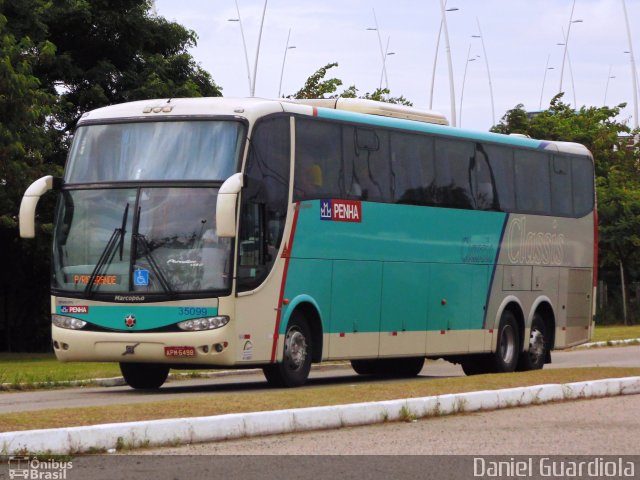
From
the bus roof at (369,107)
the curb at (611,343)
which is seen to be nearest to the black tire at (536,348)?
the bus roof at (369,107)

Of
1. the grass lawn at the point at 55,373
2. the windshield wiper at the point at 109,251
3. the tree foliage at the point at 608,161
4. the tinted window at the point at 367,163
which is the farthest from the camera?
the tree foliage at the point at 608,161

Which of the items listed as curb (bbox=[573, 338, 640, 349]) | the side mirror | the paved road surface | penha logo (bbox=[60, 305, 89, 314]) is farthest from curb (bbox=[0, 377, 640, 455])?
curb (bbox=[573, 338, 640, 349])

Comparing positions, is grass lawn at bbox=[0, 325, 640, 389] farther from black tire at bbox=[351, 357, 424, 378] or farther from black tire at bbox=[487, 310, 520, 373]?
black tire at bbox=[487, 310, 520, 373]

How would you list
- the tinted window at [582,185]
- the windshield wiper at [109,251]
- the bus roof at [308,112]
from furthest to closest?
the tinted window at [582,185] → the bus roof at [308,112] → the windshield wiper at [109,251]

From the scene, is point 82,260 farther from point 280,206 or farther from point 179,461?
point 179,461

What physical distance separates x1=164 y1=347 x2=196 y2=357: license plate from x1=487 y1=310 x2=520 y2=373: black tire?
7750 mm

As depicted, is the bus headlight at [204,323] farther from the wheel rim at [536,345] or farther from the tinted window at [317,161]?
the wheel rim at [536,345]

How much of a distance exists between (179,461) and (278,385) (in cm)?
901

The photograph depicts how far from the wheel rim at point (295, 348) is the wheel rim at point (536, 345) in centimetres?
675

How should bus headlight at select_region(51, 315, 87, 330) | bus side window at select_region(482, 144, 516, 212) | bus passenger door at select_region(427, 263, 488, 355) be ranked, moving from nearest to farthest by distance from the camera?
bus headlight at select_region(51, 315, 87, 330)
bus passenger door at select_region(427, 263, 488, 355)
bus side window at select_region(482, 144, 516, 212)

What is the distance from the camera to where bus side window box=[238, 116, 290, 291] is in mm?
18281

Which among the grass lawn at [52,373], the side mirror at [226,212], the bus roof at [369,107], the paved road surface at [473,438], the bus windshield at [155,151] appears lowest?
the paved road surface at [473,438]

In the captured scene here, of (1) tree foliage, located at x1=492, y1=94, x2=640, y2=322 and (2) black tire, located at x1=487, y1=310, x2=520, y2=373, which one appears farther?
(1) tree foliage, located at x1=492, y1=94, x2=640, y2=322

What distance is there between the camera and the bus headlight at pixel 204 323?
17.9 m
